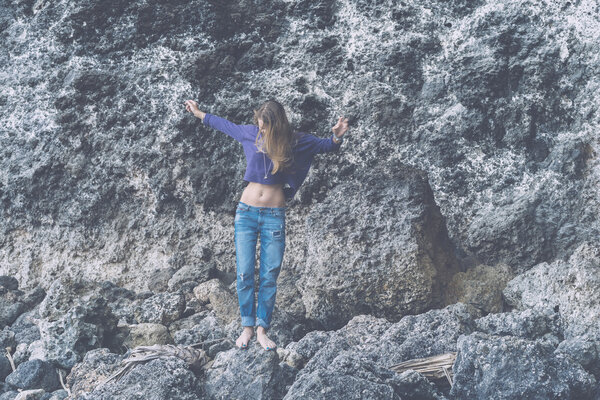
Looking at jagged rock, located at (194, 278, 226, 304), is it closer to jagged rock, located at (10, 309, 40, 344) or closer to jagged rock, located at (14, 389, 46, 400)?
jagged rock, located at (10, 309, 40, 344)

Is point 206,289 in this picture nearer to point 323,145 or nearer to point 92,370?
point 92,370

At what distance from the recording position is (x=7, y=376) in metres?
3.60

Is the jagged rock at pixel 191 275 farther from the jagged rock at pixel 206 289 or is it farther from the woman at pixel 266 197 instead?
the woman at pixel 266 197

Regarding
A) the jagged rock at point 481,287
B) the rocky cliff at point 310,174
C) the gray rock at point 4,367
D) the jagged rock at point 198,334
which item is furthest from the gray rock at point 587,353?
the gray rock at point 4,367

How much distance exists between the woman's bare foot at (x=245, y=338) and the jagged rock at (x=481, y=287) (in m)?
1.31

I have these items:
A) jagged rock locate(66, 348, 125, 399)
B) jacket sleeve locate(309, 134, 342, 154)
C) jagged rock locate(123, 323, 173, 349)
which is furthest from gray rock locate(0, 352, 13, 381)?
jacket sleeve locate(309, 134, 342, 154)

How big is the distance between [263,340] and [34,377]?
127cm

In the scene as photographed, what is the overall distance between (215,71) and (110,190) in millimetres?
1253

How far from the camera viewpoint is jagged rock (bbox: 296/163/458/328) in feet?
12.8

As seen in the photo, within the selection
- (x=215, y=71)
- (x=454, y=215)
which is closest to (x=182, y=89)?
(x=215, y=71)

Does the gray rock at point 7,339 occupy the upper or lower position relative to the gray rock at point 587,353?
lower

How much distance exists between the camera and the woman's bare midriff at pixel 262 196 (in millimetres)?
3514

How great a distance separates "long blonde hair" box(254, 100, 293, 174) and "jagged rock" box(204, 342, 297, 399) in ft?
3.19

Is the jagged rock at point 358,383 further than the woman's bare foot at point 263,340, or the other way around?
the woman's bare foot at point 263,340
